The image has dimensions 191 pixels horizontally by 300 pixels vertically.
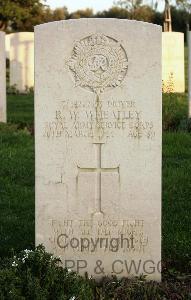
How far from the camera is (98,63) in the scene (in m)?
4.39

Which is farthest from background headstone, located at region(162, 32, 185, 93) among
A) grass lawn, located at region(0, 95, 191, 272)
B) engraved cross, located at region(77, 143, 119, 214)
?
engraved cross, located at region(77, 143, 119, 214)

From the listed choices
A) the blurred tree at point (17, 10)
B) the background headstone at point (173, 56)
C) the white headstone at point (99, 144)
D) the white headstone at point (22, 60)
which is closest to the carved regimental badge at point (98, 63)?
the white headstone at point (99, 144)

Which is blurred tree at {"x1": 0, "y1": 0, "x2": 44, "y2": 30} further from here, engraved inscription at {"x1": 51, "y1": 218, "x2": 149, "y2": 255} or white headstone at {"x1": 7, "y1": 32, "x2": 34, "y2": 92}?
engraved inscription at {"x1": 51, "y1": 218, "x2": 149, "y2": 255}

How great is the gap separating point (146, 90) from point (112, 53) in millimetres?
332

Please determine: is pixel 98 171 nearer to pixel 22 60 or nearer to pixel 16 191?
pixel 16 191

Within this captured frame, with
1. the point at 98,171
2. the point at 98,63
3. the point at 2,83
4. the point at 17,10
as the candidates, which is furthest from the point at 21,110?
the point at 17,10

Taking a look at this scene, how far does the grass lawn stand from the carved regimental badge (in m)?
1.22

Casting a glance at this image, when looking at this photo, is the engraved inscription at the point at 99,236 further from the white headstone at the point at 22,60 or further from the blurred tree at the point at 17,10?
the blurred tree at the point at 17,10

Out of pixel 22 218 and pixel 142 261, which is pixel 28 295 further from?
pixel 22 218

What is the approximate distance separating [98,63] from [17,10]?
23.7 metres

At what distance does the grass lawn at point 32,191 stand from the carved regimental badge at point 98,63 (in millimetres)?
1219

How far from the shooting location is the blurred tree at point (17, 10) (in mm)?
27062

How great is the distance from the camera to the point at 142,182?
177 inches

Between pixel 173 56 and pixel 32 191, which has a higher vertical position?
pixel 173 56
